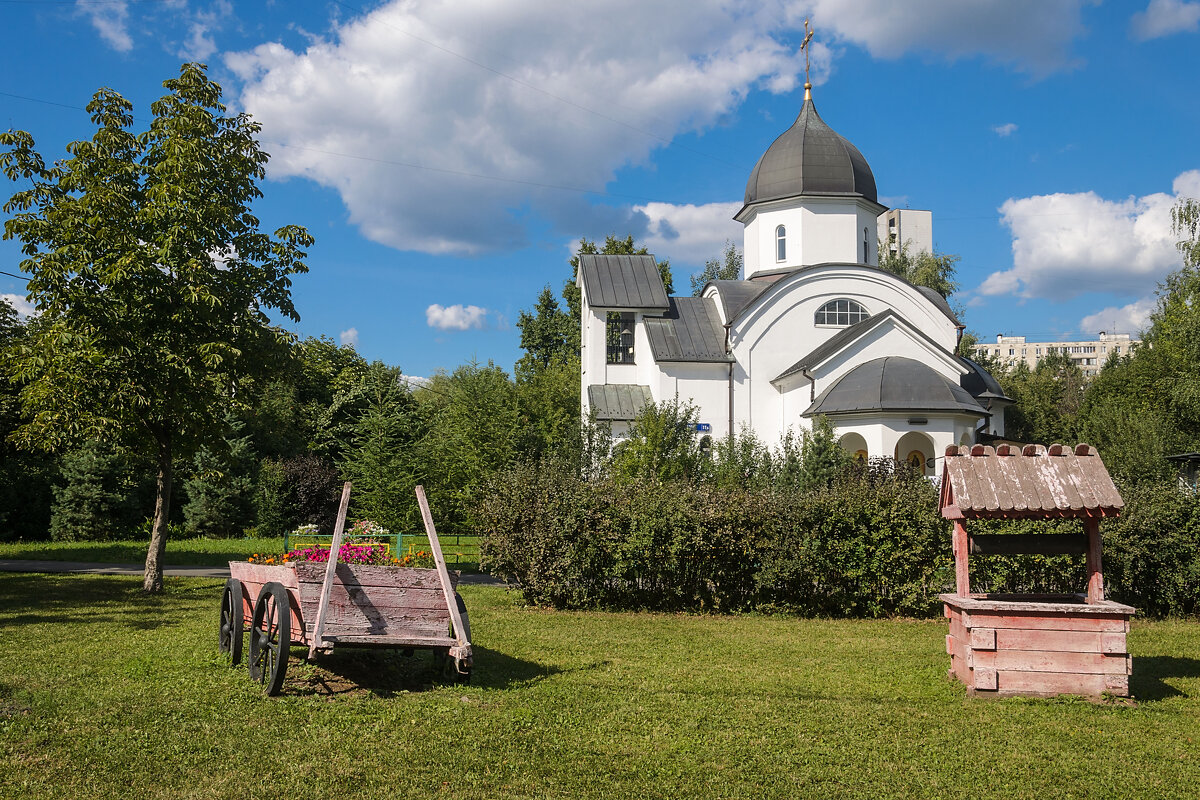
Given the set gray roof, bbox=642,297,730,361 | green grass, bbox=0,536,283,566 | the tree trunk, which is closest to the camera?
the tree trunk

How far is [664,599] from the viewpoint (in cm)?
1358

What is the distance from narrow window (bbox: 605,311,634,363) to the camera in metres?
32.8

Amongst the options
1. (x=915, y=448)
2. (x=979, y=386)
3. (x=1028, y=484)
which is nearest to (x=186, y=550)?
(x=1028, y=484)

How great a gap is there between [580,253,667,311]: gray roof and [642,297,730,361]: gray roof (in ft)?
2.38

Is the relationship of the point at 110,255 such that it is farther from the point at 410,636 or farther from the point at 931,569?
the point at 931,569

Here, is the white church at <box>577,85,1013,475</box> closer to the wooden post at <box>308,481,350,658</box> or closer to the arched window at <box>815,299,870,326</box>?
the arched window at <box>815,299,870,326</box>

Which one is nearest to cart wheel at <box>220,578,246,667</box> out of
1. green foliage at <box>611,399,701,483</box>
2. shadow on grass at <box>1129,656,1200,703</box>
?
shadow on grass at <box>1129,656,1200,703</box>

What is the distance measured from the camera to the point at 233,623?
332 inches

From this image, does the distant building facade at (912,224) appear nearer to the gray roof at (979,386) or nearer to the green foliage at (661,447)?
the gray roof at (979,386)

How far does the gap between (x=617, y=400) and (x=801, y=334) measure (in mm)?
6612

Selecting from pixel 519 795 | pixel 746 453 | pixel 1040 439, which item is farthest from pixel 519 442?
pixel 1040 439

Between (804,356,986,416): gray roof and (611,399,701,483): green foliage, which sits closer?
(611,399,701,483): green foliage

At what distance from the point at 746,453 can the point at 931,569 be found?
13326 millimetres

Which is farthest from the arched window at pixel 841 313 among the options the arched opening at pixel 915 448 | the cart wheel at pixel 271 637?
the cart wheel at pixel 271 637
